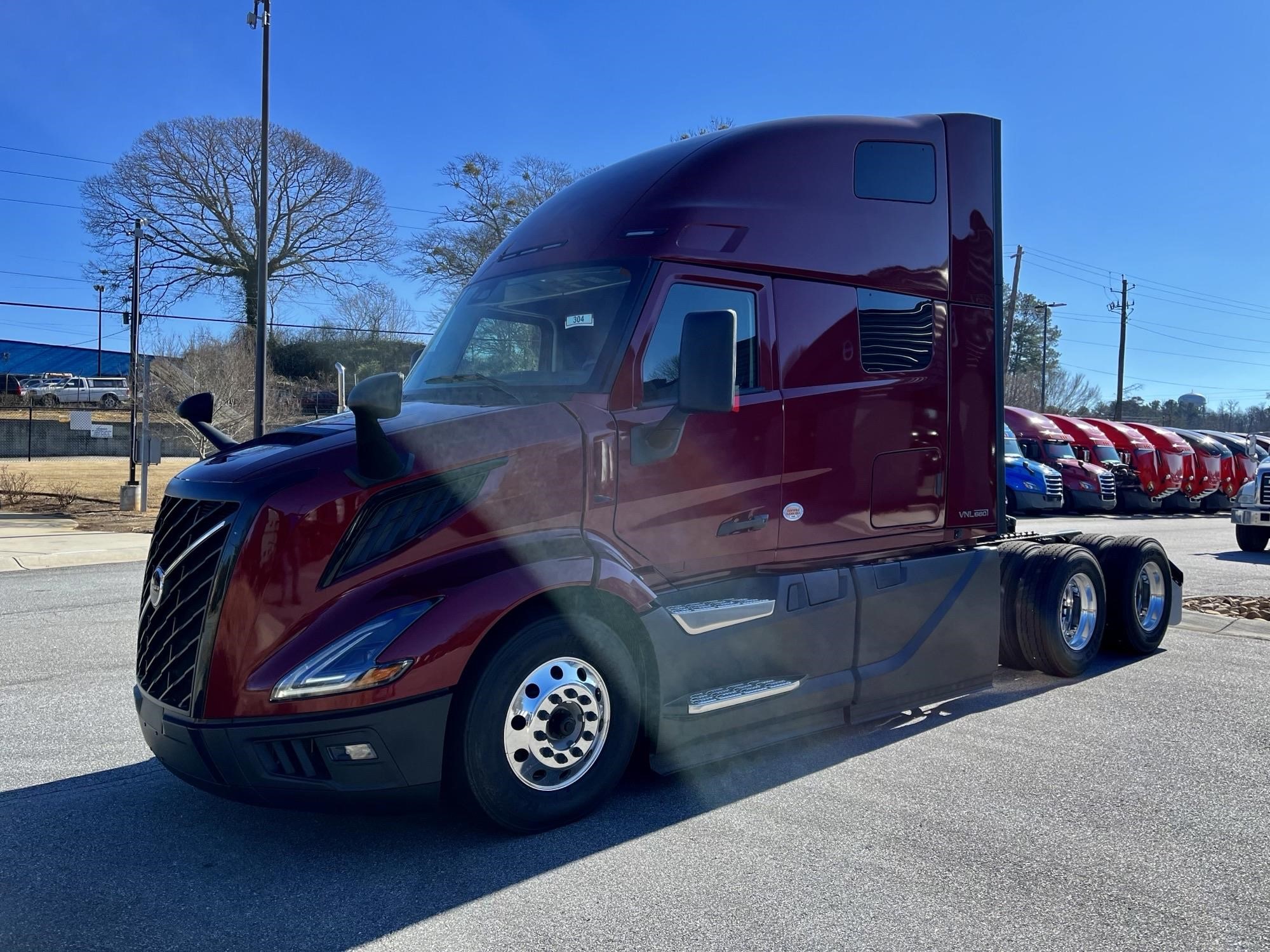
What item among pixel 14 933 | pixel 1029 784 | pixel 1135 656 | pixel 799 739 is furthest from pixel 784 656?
pixel 1135 656

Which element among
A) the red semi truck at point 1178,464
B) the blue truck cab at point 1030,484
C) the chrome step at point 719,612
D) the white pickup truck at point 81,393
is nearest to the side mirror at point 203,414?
the chrome step at point 719,612

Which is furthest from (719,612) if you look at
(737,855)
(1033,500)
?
(1033,500)

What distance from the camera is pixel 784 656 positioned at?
514 cm

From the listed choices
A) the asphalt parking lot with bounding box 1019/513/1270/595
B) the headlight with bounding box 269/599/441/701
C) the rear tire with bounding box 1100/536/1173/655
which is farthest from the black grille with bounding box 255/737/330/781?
the asphalt parking lot with bounding box 1019/513/1270/595

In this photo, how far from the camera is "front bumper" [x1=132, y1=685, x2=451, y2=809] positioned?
3803 mm

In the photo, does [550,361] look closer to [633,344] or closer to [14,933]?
[633,344]

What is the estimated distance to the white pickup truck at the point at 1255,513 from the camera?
17.6m

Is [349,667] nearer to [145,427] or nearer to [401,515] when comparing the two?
[401,515]

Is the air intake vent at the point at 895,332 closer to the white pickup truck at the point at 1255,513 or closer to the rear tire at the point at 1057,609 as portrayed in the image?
the rear tire at the point at 1057,609

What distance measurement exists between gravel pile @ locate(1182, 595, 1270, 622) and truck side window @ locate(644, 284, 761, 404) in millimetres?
6811

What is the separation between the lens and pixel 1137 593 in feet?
25.6

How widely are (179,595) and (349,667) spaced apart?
0.82 metres

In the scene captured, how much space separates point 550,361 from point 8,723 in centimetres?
382

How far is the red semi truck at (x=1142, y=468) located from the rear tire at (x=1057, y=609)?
24.4 metres
